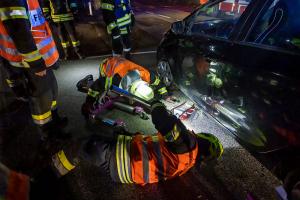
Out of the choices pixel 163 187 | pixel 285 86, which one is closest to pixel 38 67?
pixel 163 187

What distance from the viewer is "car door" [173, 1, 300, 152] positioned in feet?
6.39

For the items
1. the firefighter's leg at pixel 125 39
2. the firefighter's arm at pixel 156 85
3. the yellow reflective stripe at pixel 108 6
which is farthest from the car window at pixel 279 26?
the firefighter's leg at pixel 125 39

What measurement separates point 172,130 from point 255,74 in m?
0.80

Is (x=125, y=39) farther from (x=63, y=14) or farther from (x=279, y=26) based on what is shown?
(x=279, y=26)

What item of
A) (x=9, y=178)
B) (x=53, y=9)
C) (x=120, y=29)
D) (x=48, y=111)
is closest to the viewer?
(x=9, y=178)

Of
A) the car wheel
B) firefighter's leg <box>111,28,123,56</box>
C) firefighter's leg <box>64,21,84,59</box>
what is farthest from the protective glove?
firefighter's leg <box>64,21,84,59</box>

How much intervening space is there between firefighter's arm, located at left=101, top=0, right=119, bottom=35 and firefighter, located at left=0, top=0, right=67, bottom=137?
7.36 feet

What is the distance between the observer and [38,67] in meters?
2.39

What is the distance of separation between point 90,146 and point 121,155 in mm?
295

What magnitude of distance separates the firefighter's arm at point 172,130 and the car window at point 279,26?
1005mm

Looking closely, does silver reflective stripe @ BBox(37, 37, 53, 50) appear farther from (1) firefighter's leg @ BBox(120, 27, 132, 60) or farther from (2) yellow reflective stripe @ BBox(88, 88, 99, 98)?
(1) firefighter's leg @ BBox(120, 27, 132, 60)

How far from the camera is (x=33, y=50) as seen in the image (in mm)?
2311

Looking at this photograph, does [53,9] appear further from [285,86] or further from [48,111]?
[285,86]

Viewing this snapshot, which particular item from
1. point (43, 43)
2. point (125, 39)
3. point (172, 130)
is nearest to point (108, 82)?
point (43, 43)
